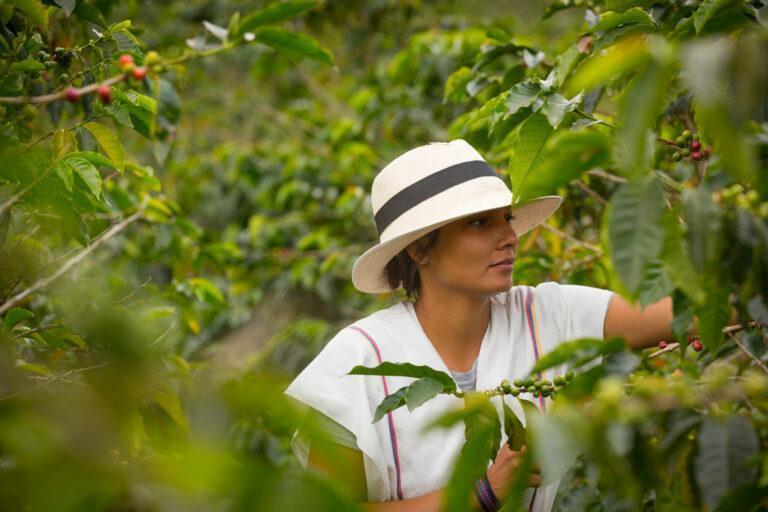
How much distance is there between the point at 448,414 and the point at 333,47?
675 centimetres

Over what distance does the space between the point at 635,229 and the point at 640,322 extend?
3.82ft

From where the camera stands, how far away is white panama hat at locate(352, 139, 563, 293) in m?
2.00

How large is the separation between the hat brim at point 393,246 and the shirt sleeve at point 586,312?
292 millimetres

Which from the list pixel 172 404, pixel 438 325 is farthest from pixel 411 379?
pixel 172 404

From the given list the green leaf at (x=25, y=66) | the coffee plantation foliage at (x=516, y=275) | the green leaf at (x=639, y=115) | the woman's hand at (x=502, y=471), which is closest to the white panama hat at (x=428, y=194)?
the coffee plantation foliage at (x=516, y=275)

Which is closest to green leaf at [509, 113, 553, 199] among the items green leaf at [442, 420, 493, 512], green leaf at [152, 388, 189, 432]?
→ green leaf at [442, 420, 493, 512]

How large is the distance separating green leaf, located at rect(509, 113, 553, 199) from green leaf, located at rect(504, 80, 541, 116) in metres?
0.07

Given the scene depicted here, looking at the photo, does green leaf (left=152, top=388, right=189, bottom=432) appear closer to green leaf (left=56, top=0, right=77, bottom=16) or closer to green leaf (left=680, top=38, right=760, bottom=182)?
green leaf (left=56, top=0, right=77, bottom=16)

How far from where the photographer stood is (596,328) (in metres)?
2.04

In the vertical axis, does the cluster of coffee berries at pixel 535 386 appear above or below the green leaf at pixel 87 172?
below

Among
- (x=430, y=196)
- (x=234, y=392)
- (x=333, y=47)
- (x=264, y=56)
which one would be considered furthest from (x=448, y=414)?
(x=333, y=47)

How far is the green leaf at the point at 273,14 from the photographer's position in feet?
3.93

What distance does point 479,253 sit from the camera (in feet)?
6.68

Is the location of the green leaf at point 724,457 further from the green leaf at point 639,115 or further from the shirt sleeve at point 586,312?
the shirt sleeve at point 586,312
